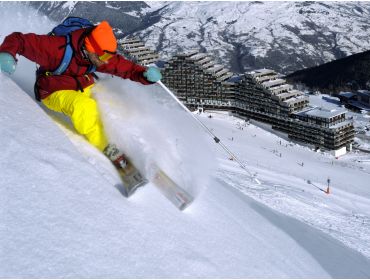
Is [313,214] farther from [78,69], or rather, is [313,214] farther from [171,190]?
[78,69]

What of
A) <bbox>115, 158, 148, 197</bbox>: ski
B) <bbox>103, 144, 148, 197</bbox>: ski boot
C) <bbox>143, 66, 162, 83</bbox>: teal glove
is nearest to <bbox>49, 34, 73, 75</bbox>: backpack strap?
<bbox>143, 66, 162, 83</bbox>: teal glove

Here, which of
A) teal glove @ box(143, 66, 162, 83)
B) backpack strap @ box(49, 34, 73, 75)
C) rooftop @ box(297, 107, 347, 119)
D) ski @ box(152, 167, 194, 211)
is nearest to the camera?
ski @ box(152, 167, 194, 211)

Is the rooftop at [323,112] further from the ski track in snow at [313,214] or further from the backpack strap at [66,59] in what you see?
the backpack strap at [66,59]

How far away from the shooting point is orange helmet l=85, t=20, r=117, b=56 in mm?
5332

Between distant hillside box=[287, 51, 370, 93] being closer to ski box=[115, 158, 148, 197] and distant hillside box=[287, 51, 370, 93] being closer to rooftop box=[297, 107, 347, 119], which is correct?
rooftop box=[297, 107, 347, 119]

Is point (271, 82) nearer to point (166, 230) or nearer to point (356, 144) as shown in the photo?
point (356, 144)

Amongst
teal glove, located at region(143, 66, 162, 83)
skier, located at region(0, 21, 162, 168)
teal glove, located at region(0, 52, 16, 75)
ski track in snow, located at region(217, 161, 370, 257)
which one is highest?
teal glove, located at region(0, 52, 16, 75)

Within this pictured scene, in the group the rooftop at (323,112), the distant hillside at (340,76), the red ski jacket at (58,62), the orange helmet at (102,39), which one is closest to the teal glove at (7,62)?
the red ski jacket at (58,62)

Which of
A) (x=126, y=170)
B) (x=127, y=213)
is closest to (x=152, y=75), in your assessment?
(x=126, y=170)

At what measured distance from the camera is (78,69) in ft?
19.7

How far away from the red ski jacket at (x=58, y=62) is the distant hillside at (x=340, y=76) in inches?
3203

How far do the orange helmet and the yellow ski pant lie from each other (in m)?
0.65

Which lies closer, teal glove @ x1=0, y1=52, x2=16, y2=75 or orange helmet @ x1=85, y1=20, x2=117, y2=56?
teal glove @ x1=0, y1=52, x2=16, y2=75

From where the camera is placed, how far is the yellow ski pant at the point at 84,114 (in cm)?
546
